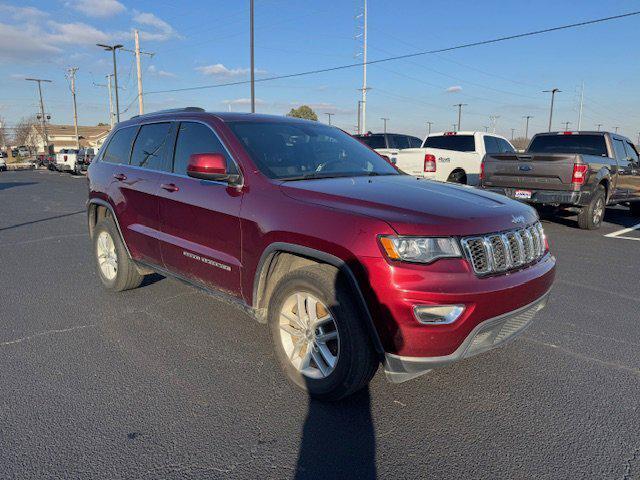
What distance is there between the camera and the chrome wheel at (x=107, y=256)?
5.15 meters

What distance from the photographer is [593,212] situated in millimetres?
9555

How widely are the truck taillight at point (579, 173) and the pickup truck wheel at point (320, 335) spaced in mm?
7529

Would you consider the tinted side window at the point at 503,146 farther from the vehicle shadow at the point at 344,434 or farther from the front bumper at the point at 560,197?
the vehicle shadow at the point at 344,434

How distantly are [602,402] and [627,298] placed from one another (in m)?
2.63

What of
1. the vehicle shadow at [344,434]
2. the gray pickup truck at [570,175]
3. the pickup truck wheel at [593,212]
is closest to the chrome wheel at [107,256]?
the vehicle shadow at [344,434]

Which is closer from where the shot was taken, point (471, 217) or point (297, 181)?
point (471, 217)

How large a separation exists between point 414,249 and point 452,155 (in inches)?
431

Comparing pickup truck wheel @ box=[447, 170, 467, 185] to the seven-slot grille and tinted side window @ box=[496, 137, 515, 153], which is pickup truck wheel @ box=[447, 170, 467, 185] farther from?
the seven-slot grille

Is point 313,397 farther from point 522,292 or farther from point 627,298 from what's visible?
point 627,298

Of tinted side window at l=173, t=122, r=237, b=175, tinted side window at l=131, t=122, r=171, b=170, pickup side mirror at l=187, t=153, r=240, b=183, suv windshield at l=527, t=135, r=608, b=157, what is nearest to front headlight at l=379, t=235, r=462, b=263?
pickup side mirror at l=187, t=153, r=240, b=183

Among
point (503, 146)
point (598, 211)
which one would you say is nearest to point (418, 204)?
point (598, 211)

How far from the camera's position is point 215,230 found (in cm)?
359

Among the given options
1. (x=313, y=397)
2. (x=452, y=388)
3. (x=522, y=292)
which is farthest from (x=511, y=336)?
(x=313, y=397)

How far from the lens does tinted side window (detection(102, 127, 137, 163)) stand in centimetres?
496
